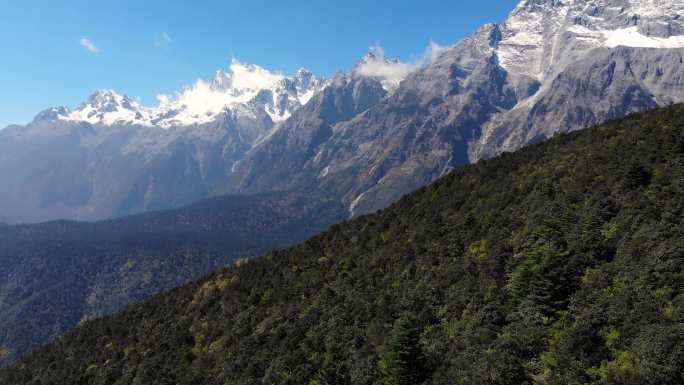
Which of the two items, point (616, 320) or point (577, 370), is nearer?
point (577, 370)

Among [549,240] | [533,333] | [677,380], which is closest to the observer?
[677,380]

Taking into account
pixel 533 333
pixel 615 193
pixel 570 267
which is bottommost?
pixel 533 333

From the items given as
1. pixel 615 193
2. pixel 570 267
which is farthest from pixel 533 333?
pixel 615 193

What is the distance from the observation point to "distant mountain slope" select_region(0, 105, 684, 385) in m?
37.9

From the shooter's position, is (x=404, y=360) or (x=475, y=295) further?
(x=475, y=295)

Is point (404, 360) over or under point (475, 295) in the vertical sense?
under

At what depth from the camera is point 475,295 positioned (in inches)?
2009

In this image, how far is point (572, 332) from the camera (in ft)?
125

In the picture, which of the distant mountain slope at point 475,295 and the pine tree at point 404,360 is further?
the pine tree at point 404,360

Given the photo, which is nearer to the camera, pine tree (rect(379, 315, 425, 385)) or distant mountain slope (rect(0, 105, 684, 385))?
distant mountain slope (rect(0, 105, 684, 385))

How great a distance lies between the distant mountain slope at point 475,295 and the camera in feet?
124

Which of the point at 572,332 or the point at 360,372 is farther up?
the point at 572,332

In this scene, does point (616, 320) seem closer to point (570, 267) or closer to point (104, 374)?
point (570, 267)

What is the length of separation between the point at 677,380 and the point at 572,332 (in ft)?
26.8
